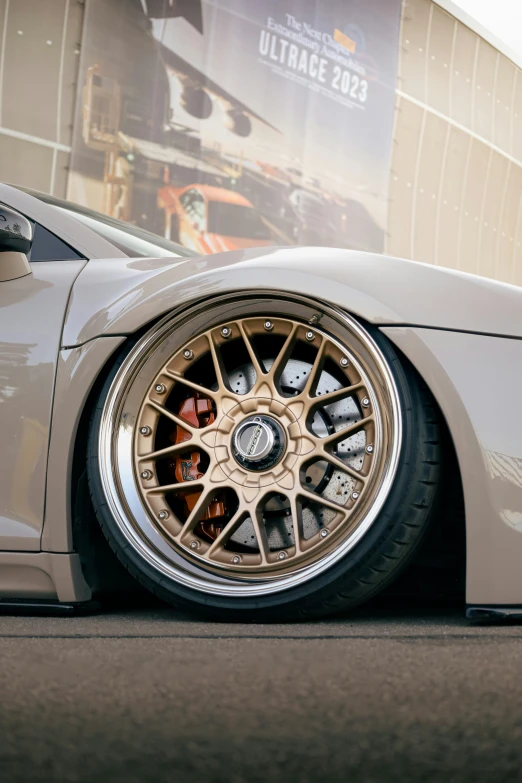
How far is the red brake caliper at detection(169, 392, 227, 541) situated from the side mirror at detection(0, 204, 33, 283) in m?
0.56

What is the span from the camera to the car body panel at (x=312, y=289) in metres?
1.71

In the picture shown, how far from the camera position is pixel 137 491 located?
1878 mm

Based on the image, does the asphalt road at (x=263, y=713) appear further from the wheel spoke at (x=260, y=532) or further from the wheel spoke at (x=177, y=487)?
the wheel spoke at (x=177, y=487)

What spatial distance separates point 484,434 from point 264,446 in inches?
Answer: 17.9

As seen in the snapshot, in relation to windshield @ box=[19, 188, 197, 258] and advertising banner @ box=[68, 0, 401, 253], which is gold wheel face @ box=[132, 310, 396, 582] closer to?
windshield @ box=[19, 188, 197, 258]

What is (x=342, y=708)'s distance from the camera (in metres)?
0.87

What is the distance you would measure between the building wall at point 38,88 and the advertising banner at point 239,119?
23 centimetres

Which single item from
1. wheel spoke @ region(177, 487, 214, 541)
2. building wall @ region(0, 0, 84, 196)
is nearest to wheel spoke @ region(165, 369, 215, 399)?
wheel spoke @ region(177, 487, 214, 541)

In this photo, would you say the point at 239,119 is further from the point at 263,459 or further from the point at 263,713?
the point at 263,713

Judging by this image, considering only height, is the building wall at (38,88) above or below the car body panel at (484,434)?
above

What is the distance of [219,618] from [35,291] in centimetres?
92

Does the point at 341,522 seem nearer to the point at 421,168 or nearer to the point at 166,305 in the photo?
the point at 166,305

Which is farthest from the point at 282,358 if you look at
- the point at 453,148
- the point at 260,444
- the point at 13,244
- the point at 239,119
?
the point at 453,148

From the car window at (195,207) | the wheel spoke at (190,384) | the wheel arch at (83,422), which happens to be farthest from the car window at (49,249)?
the car window at (195,207)
